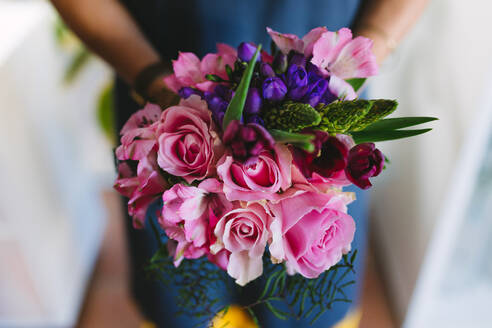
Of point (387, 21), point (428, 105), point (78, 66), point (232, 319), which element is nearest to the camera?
point (232, 319)

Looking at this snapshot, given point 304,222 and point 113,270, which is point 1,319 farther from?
point 304,222

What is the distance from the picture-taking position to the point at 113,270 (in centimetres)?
162

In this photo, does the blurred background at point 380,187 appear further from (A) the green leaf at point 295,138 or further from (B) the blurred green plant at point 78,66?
(A) the green leaf at point 295,138

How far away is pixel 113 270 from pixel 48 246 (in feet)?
1.37

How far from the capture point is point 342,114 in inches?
12.7

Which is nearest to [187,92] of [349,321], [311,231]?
[311,231]

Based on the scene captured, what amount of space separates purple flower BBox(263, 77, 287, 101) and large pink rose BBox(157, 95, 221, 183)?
0.05 m

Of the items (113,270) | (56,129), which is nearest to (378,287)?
(113,270)

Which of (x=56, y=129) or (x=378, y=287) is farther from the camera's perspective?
(x=378, y=287)

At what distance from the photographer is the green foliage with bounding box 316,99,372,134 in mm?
315

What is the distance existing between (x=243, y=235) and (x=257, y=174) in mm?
54

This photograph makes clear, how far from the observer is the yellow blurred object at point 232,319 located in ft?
1.33

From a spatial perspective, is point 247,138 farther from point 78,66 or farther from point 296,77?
point 78,66

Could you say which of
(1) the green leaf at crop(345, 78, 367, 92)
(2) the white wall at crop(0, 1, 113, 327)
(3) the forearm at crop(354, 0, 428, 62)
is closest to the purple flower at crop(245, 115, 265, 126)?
(1) the green leaf at crop(345, 78, 367, 92)
